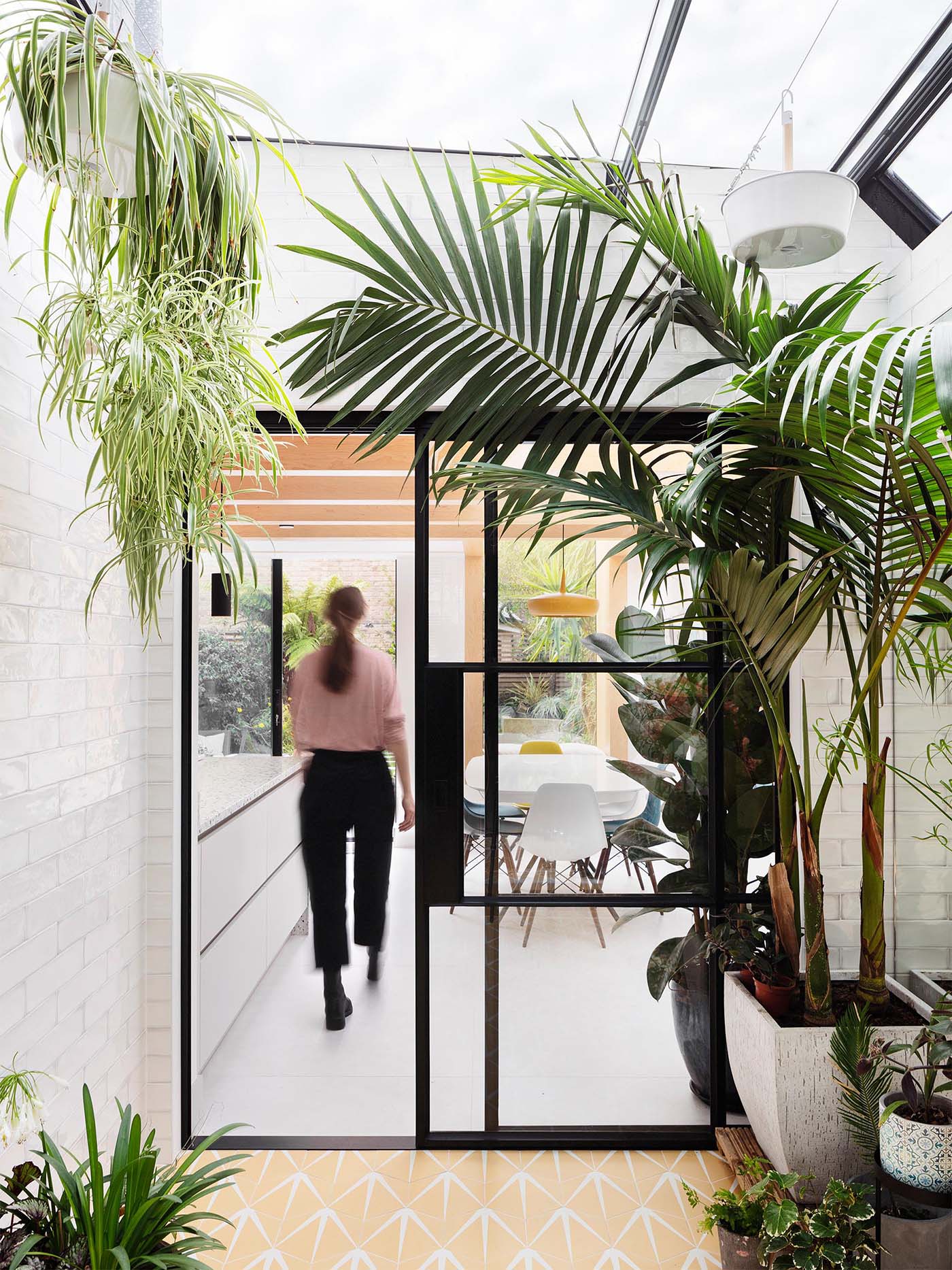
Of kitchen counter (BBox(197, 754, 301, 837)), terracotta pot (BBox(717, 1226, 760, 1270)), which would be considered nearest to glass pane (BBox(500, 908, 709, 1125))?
terracotta pot (BBox(717, 1226, 760, 1270))

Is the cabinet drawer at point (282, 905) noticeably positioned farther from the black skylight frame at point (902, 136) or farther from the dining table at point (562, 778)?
the black skylight frame at point (902, 136)

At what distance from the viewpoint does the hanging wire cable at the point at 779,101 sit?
169 centimetres

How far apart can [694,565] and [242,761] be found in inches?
57.3

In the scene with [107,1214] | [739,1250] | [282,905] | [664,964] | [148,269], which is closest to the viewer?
[107,1214]

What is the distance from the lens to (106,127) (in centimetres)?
117

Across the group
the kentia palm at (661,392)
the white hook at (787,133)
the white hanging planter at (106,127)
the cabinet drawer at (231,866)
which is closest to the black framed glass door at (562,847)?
the kentia palm at (661,392)

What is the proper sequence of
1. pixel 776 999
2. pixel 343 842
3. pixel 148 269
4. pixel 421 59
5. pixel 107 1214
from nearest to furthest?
pixel 107 1214, pixel 148 269, pixel 776 999, pixel 421 59, pixel 343 842

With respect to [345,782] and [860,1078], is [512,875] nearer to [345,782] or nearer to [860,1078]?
[345,782]

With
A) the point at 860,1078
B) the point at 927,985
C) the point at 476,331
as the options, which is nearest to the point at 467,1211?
the point at 860,1078

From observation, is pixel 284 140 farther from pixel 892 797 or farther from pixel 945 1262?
pixel 945 1262

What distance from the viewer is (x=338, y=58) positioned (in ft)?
6.19

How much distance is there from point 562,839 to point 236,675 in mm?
1022

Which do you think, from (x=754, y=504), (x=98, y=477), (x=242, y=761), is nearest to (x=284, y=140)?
(x=98, y=477)

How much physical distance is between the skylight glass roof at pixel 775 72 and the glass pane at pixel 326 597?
4.23ft
